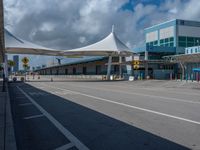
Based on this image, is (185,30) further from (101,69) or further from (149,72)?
(101,69)

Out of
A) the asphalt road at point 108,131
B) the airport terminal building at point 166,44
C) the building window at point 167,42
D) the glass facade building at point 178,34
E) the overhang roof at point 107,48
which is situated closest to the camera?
the asphalt road at point 108,131

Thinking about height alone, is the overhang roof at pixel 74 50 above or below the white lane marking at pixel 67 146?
above

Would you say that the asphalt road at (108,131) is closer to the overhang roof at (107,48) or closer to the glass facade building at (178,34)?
the overhang roof at (107,48)

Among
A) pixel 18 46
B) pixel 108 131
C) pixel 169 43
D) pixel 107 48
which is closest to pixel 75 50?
pixel 107 48

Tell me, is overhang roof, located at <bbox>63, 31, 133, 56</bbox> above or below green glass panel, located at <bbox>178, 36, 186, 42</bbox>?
below

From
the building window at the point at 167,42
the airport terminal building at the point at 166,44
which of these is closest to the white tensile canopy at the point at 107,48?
the airport terminal building at the point at 166,44

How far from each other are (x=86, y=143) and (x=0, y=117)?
192 inches

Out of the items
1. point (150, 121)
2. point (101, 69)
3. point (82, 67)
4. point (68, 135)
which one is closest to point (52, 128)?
point (68, 135)

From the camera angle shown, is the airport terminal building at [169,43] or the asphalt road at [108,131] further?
the airport terminal building at [169,43]

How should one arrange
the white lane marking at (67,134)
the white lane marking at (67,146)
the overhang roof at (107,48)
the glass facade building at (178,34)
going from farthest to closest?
1. the glass facade building at (178,34)
2. the overhang roof at (107,48)
3. the white lane marking at (67,134)
4. the white lane marking at (67,146)

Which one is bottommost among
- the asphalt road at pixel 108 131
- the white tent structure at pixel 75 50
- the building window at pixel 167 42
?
the asphalt road at pixel 108 131

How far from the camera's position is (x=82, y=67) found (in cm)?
12594

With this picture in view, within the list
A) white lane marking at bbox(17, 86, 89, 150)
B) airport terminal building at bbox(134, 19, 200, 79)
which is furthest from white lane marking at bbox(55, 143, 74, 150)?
airport terminal building at bbox(134, 19, 200, 79)

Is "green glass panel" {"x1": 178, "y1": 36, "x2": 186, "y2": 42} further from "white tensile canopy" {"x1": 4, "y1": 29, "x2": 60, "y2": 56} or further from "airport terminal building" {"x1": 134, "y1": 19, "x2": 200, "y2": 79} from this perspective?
"white tensile canopy" {"x1": 4, "y1": 29, "x2": 60, "y2": 56}
